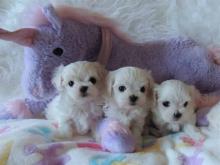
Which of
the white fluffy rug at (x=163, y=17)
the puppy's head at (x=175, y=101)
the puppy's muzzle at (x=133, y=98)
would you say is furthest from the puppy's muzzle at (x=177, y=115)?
the white fluffy rug at (x=163, y=17)

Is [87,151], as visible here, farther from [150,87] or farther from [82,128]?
[150,87]

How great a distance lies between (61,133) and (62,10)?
36 centimetres

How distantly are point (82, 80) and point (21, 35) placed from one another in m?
0.23

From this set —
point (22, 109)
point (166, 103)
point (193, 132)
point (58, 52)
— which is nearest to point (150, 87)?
point (166, 103)

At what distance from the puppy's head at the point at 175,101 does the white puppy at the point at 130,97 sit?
0.13ft

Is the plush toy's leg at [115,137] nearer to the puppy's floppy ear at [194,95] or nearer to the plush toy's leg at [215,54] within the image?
the puppy's floppy ear at [194,95]

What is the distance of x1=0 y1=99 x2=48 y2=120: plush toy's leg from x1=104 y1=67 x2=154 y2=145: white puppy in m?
0.25

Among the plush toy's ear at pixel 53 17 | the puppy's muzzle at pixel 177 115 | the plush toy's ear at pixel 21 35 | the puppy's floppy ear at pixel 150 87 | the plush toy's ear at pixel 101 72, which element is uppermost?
the plush toy's ear at pixel 53 17

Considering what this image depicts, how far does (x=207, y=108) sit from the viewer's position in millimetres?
1252

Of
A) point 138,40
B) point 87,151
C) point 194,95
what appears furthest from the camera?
point 138,40

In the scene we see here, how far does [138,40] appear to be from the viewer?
56.9 inches

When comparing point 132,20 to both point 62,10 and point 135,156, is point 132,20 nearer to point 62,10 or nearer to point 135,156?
point 62,10

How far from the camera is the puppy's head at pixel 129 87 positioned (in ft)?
3.76

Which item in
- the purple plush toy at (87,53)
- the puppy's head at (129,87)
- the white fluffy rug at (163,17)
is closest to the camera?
the puppy's head at (129,87)
